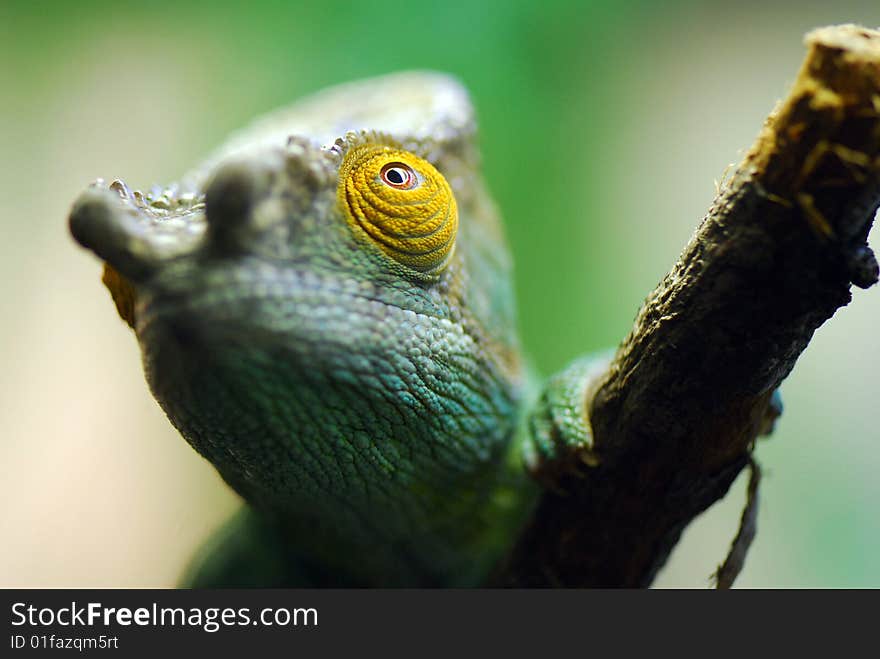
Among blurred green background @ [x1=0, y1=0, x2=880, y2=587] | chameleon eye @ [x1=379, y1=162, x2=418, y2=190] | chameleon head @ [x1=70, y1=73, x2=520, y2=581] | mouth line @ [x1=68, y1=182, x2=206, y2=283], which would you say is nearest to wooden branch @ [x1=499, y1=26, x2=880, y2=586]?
chameleon head @ [x1=70, y1=73, x2=520, y2=581]

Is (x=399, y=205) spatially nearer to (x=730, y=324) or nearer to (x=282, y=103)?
(x=730, y=324)

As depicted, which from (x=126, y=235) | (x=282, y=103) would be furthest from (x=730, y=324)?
(x=282, y=103)

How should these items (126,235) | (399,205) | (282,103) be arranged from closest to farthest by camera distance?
1. (126,235)
2. (399,205)
3. (282,103)

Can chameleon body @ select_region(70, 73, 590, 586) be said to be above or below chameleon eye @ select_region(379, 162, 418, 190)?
below

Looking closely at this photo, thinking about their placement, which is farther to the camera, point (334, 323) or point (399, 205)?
point (399, 205)

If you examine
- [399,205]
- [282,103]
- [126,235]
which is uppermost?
[282,103]

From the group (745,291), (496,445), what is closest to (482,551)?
(496,445)

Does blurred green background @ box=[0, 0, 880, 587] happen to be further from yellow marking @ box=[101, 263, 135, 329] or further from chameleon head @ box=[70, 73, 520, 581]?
yellow marking @ box=[101, 263, 135, 329]

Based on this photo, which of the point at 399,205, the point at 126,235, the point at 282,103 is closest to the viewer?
the point at 126,235

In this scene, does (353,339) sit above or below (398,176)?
below
